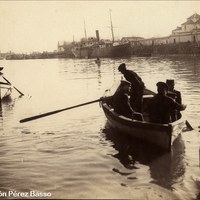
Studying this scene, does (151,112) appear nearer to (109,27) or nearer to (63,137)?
(63,137)

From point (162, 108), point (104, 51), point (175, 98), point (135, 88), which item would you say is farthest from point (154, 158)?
point (104, 51)

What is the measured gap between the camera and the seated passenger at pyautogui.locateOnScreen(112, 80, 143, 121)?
31.7ft

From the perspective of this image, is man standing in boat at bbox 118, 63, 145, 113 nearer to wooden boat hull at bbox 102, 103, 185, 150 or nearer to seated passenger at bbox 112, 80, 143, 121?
seated passenger at bbox 112, 80, 143, 121

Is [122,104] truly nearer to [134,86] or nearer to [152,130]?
[134,86]

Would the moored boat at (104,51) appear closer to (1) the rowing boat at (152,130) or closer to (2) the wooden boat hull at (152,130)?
(1) the rowing boat at (152,130)

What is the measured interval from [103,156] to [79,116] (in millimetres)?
5982

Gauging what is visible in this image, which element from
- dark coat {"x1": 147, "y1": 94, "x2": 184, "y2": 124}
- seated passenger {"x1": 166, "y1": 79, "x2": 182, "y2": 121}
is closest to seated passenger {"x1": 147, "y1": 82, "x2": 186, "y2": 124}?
dark coat {"x1": 147, "y1": 94, "x2": 184, "y2": 124}

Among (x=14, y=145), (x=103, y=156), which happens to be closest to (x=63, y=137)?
(x=14, y=145)

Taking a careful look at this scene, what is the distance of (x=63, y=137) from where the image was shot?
11547 millimetres

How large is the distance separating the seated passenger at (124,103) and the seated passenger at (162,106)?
0.53 meters

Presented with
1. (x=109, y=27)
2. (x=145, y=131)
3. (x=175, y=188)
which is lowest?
(x=175, y=188)

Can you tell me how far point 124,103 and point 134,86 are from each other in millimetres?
863

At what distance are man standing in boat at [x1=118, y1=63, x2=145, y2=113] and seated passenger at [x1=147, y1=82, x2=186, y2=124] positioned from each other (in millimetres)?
1480

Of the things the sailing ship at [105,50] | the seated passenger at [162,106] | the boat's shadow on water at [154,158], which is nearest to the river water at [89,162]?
the boat's shadow on water at [154,158]
